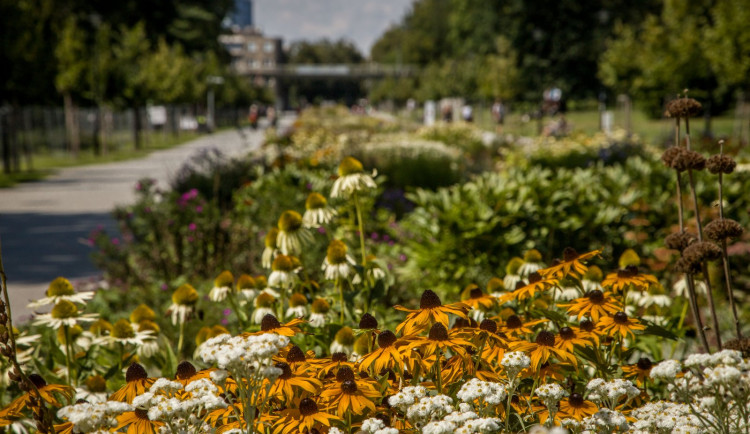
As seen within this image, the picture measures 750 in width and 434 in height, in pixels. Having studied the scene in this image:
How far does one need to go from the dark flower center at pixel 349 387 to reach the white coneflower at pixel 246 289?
4.21 ft

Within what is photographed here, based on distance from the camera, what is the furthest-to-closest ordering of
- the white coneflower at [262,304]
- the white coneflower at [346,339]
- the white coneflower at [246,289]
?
the white coneflower at [246,289] → the white coneflower at [262,304] → the white coneflower at [346,339]

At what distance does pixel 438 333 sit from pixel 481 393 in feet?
0.66

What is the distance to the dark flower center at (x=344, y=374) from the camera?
1645 mm

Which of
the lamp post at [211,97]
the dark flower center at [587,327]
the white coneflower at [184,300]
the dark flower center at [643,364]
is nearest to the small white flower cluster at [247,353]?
the dark flower center at [587,327]

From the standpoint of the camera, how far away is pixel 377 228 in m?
7.89

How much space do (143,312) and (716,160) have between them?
7.29ft

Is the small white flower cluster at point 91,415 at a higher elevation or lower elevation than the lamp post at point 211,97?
lower

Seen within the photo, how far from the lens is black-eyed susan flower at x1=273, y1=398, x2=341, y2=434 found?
1.56 meters

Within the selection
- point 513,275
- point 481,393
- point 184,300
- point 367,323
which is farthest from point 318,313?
point 481,393

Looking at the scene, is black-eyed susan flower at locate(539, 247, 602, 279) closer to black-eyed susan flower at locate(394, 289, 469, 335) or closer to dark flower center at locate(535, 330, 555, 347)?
dark flower center at locate(535, 330, 555, 347)

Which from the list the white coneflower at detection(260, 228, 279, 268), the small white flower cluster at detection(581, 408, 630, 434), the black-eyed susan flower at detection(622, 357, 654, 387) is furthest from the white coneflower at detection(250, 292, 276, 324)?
the small white flower cluster at detection(581, 408, 630, 434)

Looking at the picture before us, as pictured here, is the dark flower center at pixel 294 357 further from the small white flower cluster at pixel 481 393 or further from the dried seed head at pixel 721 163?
the dried seed head at pixel 721 163

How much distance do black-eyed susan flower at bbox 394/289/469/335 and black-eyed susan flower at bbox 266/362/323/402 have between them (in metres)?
0.27

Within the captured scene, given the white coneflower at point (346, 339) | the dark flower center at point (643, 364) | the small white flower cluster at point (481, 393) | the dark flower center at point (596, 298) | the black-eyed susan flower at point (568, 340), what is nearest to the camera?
the small white flower cluster at point (481, 393)
